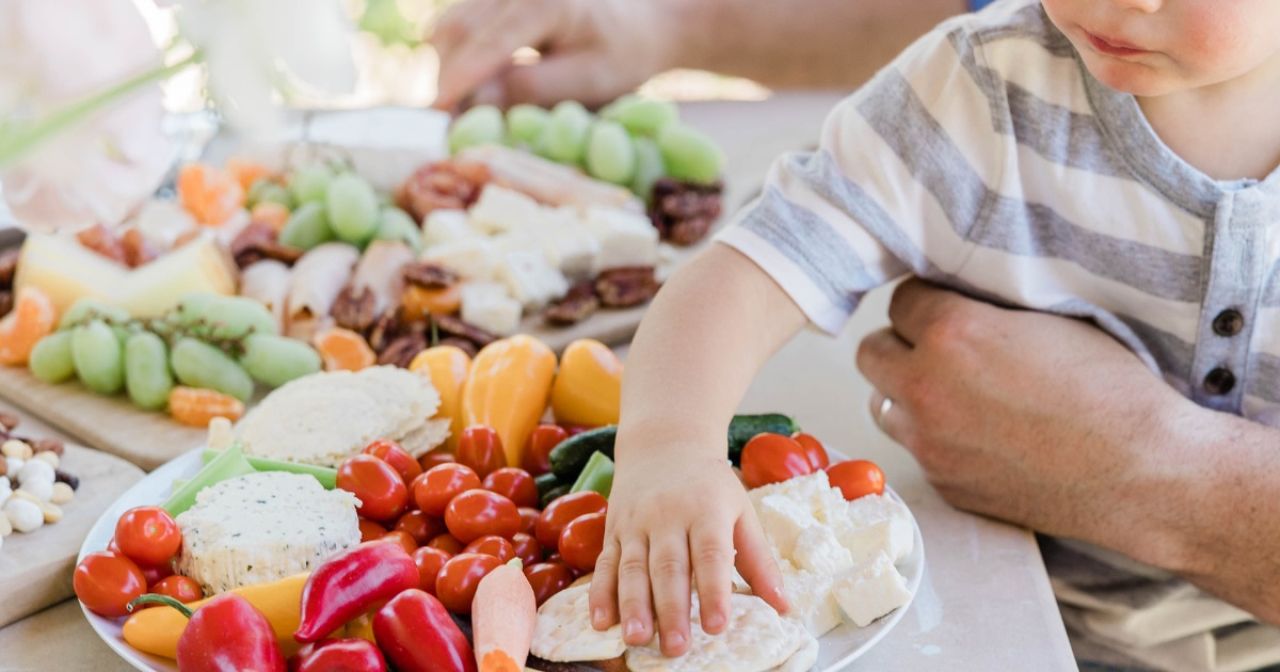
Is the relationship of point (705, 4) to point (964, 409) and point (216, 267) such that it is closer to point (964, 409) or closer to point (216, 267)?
point (216, 267)

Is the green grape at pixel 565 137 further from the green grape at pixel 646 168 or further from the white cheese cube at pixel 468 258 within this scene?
the white cheese cube at pixel 468 258

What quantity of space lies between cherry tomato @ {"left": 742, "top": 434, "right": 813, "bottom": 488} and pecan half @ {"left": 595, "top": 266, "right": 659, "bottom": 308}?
553mm

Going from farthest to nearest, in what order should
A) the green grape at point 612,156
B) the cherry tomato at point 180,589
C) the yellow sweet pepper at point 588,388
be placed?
the green grape at point 612,156 → the yellow sweet pepper at point 588,388 → the cherry tomato at point 180,589

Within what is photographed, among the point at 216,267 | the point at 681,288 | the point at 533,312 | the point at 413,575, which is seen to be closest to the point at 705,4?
the point at 533,312

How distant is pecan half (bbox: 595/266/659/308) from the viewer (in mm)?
1552

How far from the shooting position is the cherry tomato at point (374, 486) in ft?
3.13

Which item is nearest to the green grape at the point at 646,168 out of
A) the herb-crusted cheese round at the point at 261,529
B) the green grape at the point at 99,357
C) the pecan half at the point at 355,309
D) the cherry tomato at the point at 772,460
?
the pecan half at the point at 355,309

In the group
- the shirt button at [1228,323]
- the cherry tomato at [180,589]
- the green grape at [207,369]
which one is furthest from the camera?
the green grape at [207,369]

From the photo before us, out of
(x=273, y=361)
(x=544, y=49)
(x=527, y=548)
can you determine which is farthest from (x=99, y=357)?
(x=544, y=49)

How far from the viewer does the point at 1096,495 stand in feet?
3.40

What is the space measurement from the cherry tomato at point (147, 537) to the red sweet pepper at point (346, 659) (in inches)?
6.5

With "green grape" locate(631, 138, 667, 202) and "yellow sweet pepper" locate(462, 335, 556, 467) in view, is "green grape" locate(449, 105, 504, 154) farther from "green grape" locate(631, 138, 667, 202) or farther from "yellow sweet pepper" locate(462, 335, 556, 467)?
"yellow sweet pepper" locate(462, 335, 556, 467)

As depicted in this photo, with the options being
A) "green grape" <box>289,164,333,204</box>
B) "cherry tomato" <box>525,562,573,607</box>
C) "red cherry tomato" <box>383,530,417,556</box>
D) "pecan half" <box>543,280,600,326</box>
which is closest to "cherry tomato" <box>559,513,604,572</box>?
"cherry tomato" <box>525,562,573,607</box>

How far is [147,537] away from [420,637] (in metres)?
0.22
